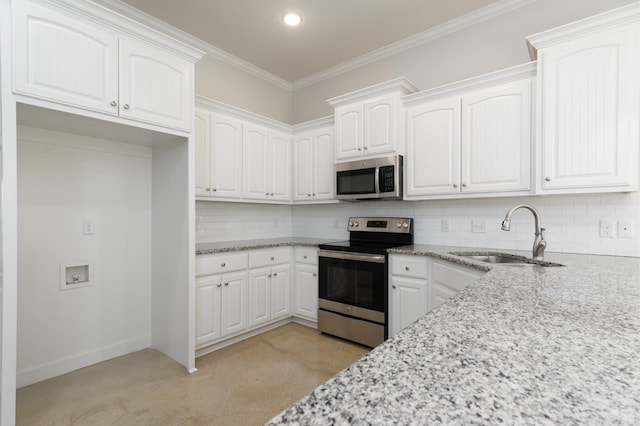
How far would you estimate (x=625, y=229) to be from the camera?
7.02 ft

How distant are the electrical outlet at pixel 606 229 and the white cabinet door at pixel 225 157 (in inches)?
118

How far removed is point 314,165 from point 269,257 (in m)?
1.16

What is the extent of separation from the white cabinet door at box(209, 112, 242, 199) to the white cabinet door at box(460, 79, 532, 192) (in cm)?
210

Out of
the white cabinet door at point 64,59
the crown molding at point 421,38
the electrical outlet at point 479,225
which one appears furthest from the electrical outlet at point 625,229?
the white cabinet door at point 64,59

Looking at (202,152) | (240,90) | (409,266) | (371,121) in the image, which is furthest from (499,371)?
(240,90)

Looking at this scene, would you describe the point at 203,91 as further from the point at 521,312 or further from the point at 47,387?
the point at 521,312

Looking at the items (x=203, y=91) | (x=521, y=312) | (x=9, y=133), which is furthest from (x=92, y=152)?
(x=521, y=312)

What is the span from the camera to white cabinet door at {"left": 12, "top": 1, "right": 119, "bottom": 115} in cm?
165

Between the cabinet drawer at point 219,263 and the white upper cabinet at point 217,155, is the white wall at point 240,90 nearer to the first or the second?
the white upper cabinet at point 217,155

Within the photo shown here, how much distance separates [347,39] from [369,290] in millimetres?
2515

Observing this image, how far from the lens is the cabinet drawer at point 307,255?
10.6 feet

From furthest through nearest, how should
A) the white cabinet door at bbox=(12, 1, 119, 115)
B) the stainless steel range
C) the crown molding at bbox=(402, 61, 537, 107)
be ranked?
the stainless steel range < the crown molding at bbox=(402, 61, 537, 107) < the white cabinet door at bbox=(12, 1, 119, 115)

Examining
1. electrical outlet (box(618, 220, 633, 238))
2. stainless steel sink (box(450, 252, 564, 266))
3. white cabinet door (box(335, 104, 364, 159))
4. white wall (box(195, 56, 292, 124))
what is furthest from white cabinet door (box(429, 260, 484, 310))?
white wall (box(195, 56, 292, 124))

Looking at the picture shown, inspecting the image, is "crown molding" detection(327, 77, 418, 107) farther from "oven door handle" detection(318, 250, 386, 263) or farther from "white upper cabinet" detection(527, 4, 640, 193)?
"oven door handle" detection(318, 250, 386, 263)
